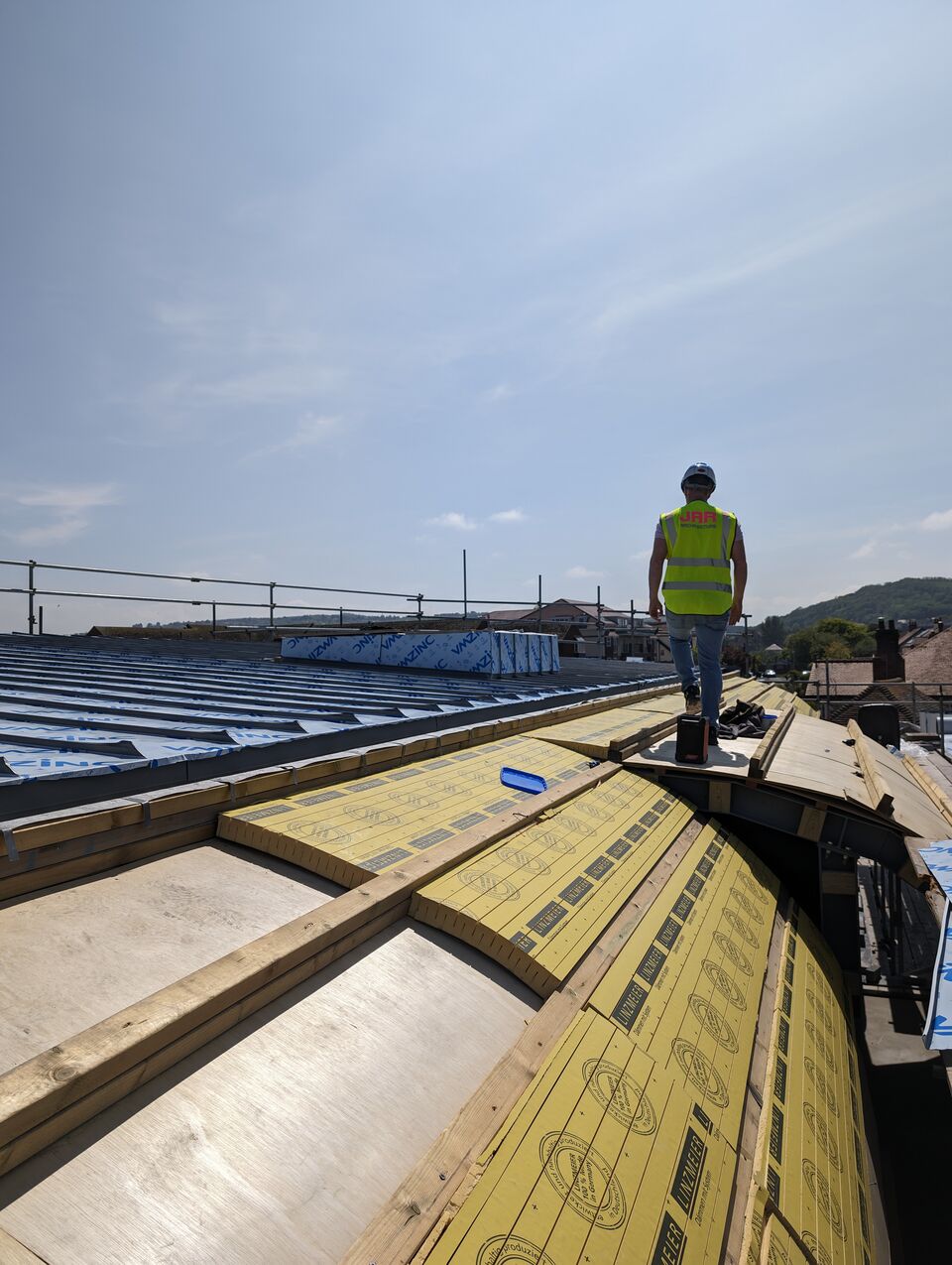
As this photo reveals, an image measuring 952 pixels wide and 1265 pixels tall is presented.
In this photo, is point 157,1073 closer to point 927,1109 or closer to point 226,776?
point 226,776

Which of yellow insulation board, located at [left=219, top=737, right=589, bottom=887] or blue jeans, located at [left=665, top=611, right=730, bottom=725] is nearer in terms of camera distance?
yellow insulation board, located at [left=219, top=737, right=589, bottom=887]

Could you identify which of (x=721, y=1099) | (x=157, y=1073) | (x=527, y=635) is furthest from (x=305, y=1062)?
(x=527, y=635)

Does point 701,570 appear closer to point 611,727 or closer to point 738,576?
point 738,576

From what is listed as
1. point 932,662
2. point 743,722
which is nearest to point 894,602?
point 932,662

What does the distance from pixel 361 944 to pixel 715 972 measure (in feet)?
6.07

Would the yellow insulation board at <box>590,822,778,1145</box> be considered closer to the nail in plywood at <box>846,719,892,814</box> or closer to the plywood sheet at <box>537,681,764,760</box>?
the plywood sheet at <box>537,681,764,760</box>

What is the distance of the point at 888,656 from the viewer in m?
32.2

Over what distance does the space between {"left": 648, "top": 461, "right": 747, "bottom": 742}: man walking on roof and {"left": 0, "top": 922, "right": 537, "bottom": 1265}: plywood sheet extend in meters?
4.18

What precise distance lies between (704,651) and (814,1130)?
3661 millimetres

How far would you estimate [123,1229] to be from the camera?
4.57 feet

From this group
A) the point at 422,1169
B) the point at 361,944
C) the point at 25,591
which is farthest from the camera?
the point at 25,591

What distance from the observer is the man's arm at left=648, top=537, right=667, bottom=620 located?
235 inches

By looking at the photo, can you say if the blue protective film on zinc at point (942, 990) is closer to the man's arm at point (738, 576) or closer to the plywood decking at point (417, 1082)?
the plywood decking at point (417, 1082)

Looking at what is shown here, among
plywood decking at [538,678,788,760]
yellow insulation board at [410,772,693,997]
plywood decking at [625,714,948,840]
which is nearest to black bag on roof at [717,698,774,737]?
plywood decking at [625,714,948,840]
